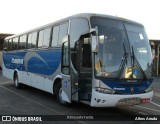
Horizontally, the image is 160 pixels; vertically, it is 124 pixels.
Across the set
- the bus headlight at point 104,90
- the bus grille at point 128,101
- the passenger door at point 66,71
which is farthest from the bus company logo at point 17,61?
the bus grille at point 128,101

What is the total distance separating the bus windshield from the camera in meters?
9.56

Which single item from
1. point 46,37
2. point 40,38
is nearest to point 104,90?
point 46,37

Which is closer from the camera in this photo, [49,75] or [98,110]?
[98,110]

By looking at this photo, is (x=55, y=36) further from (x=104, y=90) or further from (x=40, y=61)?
(x=104, y=90)

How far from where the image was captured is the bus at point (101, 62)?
9539 mm

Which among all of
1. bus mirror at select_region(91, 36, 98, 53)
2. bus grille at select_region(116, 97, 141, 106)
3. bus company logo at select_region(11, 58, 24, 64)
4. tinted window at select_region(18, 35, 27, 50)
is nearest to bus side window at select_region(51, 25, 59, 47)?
bus mirror at select_region(91, 36, 98, 53)

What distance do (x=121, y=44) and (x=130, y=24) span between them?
46.0 inches

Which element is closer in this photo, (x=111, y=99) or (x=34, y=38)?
(x=111, y=99)

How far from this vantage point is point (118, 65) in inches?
378

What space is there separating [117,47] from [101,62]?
0.75 metres

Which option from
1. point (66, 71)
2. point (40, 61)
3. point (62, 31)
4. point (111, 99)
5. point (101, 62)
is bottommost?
point (111, 99)

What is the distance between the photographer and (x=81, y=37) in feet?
34.4

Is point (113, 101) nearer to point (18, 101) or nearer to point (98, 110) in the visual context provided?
point (98, 110)

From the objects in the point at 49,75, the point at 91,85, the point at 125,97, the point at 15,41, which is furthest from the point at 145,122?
the point at 15,41
